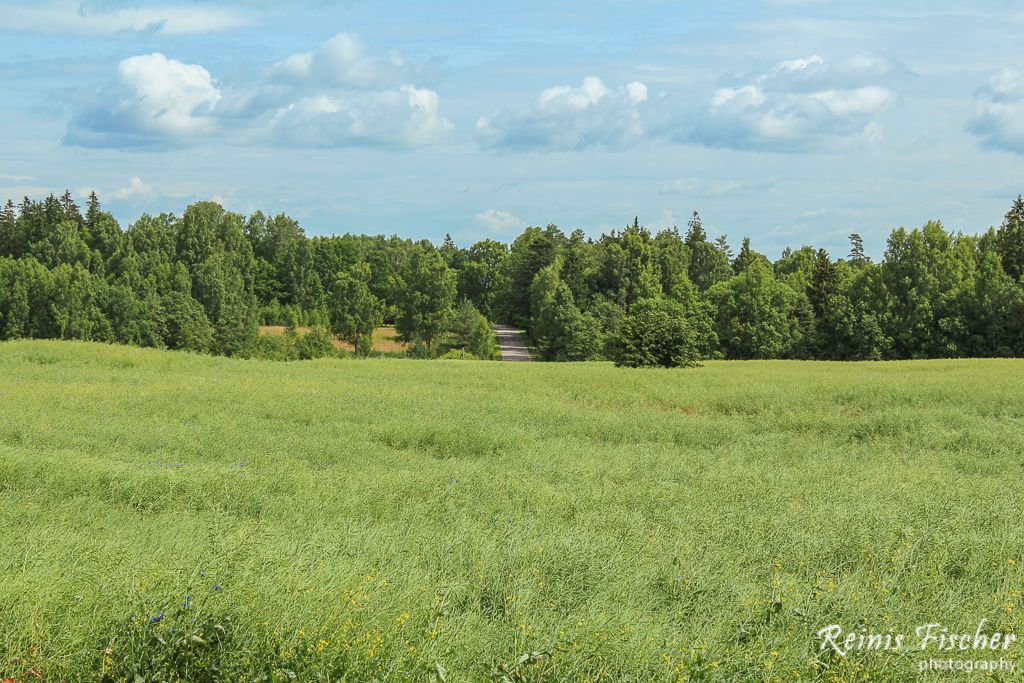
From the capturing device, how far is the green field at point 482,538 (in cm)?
530

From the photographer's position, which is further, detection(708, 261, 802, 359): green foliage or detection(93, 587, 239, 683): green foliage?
detection(708, 261, 802, 359): green foliage

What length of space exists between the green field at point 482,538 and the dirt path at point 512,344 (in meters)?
63.5

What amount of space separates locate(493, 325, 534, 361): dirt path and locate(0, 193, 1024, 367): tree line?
1.97 meters

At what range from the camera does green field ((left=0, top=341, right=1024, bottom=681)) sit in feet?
17.4

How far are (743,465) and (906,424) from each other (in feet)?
24.1

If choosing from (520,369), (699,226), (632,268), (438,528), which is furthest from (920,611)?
(699,226)

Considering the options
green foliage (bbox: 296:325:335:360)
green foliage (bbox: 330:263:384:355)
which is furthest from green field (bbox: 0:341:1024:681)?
green foliage (bbox: 330:263:384:355)

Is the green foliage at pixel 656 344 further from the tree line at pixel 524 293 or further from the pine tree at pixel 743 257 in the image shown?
the pine tree at pixel 743 257

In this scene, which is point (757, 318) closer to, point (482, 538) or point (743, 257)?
point (743, 257)

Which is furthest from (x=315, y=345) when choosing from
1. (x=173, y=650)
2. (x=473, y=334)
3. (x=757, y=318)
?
(x=173, y=650)

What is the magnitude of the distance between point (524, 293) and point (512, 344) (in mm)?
10486

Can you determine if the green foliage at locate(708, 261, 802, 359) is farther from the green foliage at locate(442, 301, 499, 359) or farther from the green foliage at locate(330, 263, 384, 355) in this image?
the green foliage at locate(330, 263, 384, 355)

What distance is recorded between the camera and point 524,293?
327ft

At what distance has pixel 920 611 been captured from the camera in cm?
670
